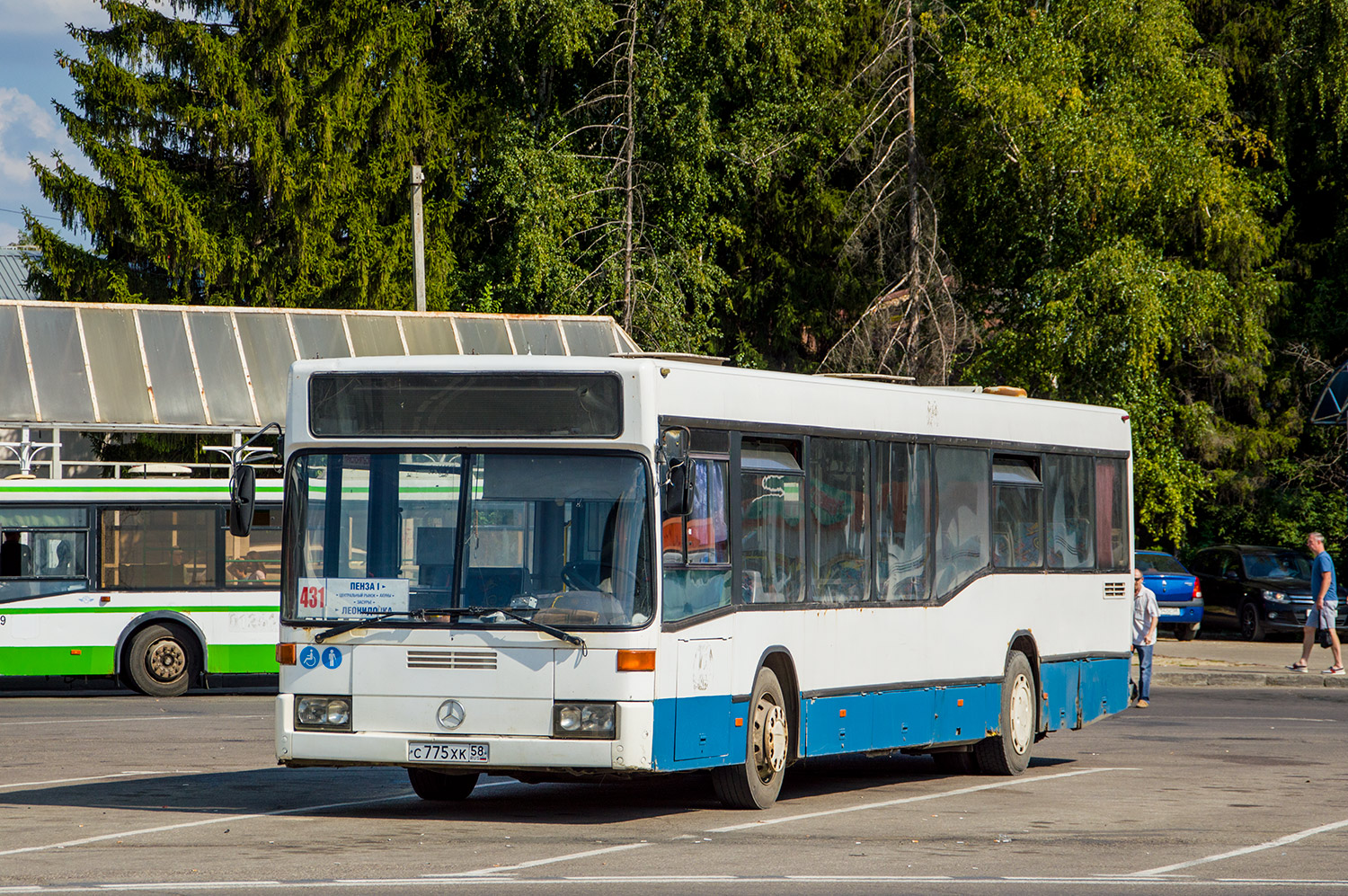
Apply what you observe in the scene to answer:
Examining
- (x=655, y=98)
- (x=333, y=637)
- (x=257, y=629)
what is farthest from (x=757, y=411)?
(x=655, y=98)

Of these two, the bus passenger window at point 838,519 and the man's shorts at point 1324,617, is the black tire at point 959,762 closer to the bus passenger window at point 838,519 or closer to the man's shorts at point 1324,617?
the bus passenger window at point 838,519

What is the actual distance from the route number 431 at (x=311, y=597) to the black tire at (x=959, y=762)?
214 inches

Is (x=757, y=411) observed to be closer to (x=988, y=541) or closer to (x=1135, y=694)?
(x=988, y=541)

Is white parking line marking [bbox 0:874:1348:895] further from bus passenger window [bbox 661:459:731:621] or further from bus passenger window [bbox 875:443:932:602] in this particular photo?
bus passenger window [bbox 875:443:932:602]

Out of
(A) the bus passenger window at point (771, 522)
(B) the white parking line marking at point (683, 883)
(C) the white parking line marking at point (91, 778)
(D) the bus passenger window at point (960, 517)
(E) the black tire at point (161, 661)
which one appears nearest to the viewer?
(B) the white parking line marking at point (683, 883)

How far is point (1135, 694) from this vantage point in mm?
16094

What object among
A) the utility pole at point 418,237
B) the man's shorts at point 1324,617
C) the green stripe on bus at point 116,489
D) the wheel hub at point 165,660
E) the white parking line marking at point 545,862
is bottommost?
the white parking line marking at point 545,862

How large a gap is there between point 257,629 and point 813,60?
21445 millimetres

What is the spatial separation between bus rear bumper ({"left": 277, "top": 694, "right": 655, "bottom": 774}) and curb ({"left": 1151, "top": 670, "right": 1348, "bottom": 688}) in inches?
616

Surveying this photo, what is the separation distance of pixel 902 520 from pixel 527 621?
3.45 meters

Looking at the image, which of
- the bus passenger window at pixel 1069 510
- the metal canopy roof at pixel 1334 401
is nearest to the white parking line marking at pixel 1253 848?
the bus passenger window at pixel 1069 510

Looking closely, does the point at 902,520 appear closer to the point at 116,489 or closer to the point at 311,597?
the point at 311,597

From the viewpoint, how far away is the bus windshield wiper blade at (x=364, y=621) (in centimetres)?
1020

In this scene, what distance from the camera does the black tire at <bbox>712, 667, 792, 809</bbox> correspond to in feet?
35.7
